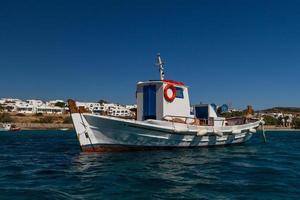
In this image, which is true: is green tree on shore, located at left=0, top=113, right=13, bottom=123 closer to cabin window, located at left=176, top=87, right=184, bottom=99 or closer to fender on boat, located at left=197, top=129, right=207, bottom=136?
cabin window, located at left=176, top=87, right=184, bottom=99

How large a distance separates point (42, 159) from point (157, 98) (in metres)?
10.2

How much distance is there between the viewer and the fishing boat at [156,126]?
74.9ft

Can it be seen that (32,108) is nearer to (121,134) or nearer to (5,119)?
(5,119)

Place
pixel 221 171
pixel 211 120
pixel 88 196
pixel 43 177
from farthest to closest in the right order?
pixel 211 120
pixel 221 171
pixel 43 177
pixel 88 196

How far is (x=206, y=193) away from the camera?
1161cm

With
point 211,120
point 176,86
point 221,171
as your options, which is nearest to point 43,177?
point 221,171

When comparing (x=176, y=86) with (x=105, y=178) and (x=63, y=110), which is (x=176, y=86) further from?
(x=63, y=110)

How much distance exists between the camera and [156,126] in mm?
23625

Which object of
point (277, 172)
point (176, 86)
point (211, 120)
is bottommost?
point (277, 172)

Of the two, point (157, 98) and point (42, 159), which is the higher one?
point (157, 98)

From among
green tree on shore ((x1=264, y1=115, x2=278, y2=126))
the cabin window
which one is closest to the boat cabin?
the cabin window

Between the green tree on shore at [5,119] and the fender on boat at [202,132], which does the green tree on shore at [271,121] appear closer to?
the green tree on shore at [5,119]

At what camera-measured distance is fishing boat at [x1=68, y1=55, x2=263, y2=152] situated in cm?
2284

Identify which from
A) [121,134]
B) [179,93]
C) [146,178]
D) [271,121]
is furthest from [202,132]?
[271,121]
